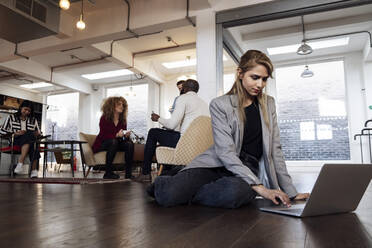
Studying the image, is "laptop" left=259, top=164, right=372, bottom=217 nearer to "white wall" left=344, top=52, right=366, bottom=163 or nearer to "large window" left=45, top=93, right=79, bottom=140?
"white wall" left=344, top=52, right=366, bottom=163

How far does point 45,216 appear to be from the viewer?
1184 millimetres

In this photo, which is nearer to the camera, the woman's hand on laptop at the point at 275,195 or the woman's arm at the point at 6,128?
the woman's hand on laptop at the point at 275,195

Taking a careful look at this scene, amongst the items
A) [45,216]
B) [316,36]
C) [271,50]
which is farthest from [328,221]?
[271,50]

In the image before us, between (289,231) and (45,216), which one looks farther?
(45,216)

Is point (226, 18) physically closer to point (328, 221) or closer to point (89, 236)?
point (328, 221)

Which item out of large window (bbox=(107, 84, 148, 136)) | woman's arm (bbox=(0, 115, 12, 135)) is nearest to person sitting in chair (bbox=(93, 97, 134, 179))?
woman's arm (bbox=(0, 115, 12, 135))

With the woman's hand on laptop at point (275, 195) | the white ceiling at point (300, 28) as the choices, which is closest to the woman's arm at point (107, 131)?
the white ceiling at point (300, 28)

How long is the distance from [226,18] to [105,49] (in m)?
3.02

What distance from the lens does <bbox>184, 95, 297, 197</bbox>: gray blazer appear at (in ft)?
4.78

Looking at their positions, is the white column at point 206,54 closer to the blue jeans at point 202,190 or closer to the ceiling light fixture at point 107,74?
the blue jeans at point 202,190

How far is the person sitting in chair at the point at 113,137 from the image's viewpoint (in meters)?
3.93

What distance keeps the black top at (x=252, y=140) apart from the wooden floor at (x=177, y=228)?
302mm

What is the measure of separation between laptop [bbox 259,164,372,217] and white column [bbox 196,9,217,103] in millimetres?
2800

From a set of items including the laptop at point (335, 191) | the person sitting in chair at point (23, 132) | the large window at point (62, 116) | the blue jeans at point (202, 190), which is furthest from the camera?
the large window at point (62, 116)
